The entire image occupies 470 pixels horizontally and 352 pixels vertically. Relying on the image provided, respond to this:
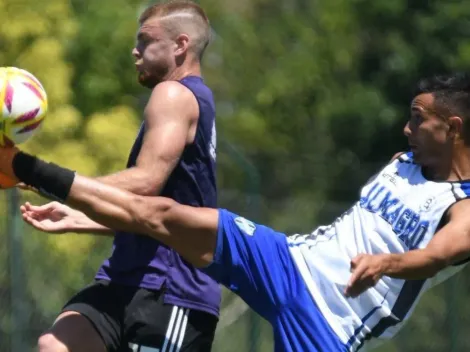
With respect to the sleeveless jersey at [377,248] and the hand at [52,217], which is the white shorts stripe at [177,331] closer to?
the sleeveless jersey at [377,248]

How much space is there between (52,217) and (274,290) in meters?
1.18

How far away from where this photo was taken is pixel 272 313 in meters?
5.79

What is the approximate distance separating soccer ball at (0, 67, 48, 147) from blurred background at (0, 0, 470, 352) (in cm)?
304

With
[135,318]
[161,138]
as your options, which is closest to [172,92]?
[161,138]

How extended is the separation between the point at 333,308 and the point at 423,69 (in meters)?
15.1

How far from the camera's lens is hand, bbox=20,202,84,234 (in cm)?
606

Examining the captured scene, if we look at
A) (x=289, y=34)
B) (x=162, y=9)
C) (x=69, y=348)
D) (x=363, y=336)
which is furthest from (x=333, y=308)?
(x=289, y=34)

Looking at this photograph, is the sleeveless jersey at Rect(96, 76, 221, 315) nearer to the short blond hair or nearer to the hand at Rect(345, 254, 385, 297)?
the short blond hair

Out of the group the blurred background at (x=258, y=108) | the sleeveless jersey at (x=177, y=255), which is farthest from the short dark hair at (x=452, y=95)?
the blurred background at (x=258, y=108)

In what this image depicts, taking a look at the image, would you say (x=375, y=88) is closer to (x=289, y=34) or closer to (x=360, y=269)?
(x=289, y=34)

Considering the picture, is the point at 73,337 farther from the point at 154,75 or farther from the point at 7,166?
the point at 154,75

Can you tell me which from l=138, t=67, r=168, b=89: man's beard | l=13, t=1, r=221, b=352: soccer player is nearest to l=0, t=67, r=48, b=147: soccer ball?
l=13, t=1, r=221, b=352: soccer player

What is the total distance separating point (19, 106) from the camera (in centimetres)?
536

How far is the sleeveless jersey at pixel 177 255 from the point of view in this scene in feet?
18.8
